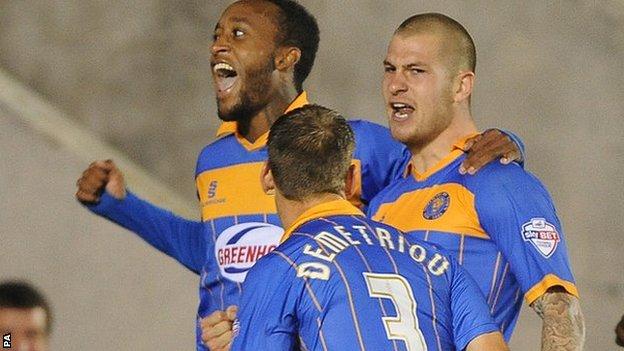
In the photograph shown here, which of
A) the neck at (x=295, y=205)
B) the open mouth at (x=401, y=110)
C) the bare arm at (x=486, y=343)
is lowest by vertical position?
the bare arm at (x=486, y=343)

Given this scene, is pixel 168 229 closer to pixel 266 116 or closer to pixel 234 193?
pixel 234 193

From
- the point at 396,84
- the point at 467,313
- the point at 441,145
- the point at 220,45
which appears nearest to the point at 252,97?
the point at 220,45

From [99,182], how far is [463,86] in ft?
3.82

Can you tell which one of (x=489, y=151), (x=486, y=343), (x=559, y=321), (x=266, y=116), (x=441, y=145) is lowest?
(x=486, y=343)

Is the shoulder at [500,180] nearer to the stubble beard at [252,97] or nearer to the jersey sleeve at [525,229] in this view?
the jersey sleeve at [525,229]

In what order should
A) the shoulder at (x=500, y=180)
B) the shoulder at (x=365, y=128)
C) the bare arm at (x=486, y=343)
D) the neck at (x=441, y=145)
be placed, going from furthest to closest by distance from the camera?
the shoulder at (x=365, y=128)
the neck at (x=441, y=145)
the shoulder at (x=500, y=180)
the bare arm at (x=486, y=343)

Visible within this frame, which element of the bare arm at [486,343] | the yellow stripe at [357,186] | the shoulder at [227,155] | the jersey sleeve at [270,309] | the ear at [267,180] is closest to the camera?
the jersey sleeve at [270,309]

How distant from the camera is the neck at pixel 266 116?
449 cm

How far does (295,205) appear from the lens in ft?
10.9

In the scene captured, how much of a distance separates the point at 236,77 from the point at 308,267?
1498mm

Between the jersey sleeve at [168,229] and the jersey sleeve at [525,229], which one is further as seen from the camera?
the jersey sleeve at [168,229]

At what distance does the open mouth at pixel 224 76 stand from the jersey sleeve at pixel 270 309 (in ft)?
4.81

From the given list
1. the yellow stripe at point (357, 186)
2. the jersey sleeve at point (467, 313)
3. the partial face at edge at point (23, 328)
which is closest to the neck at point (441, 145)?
the yellow stripe at point (357, 186)

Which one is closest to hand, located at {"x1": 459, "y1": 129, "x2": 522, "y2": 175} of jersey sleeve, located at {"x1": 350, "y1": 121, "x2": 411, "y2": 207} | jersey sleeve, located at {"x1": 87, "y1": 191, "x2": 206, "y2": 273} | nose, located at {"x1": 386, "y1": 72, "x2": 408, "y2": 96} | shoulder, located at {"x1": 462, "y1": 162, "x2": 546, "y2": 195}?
shoulder, located at {"x1": 462, "y1": 162, "x2": 546, "y2": 195}
